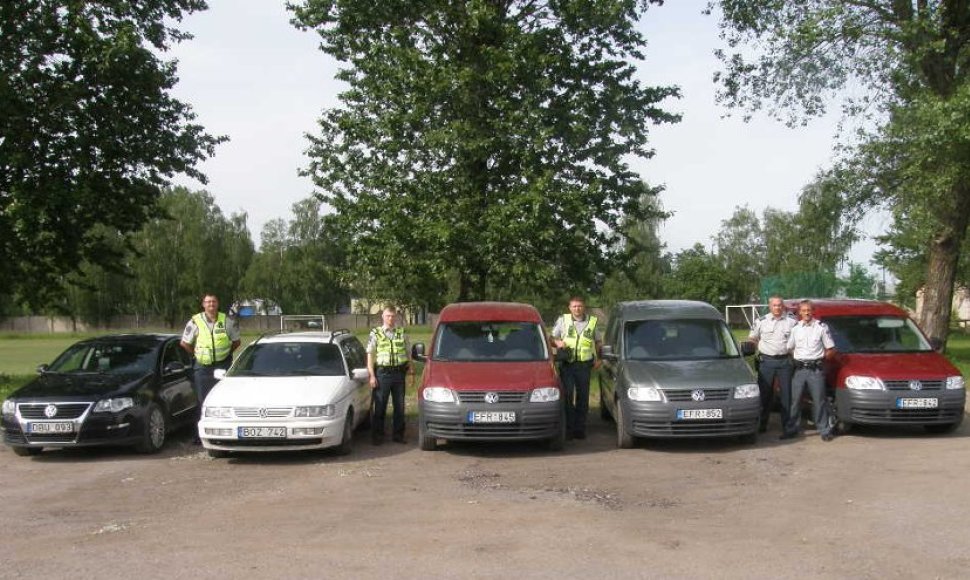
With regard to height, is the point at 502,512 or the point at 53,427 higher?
the point at 53,427

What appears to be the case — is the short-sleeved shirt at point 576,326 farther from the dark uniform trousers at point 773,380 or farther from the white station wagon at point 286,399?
the white station wagon at point 286,399

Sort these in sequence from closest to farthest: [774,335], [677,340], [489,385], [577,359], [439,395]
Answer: [489,385], [439,395], [677,340], [774,335], [577,359]

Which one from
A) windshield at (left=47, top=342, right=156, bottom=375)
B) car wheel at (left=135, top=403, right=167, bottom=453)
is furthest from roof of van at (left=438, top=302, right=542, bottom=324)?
windshield at (left=47, top=342, right=156, bottom=375)

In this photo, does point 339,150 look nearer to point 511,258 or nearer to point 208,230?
point 511,258

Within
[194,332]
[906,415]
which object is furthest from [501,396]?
[906,415]

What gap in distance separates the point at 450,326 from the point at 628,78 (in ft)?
41.1

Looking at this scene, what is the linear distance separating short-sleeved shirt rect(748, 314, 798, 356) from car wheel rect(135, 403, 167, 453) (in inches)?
317

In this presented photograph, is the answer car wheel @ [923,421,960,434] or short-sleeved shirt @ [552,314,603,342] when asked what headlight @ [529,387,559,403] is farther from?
car wheel @ [923,421,960,434]

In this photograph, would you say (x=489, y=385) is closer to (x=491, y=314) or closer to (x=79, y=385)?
(x=491, y=314)

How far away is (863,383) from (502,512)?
19.8ft

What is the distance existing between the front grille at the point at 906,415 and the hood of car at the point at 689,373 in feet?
5.31

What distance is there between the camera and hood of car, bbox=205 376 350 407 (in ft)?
34.2

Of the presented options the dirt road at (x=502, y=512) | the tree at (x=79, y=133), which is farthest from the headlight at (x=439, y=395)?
the tree at (x=79, y=133)

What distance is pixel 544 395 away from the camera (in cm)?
1068
